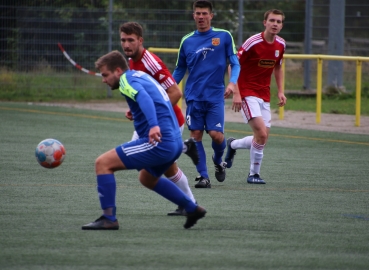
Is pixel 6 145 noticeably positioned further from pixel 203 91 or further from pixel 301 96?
pixel 301 96

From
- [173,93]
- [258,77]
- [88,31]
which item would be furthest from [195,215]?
[88,31]

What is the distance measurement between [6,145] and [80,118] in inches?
185

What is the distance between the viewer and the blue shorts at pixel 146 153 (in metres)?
5.84

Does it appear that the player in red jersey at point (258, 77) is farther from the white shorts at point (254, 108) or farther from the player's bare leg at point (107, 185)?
the player's bare leg at point (107, 185)

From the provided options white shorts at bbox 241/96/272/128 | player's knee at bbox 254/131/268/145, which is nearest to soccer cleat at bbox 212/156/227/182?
player's knee at bbox 254/131/268/145

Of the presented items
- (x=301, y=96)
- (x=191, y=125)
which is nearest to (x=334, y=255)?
(x=191, y=125)

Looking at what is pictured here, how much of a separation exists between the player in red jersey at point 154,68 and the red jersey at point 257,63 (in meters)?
2.04

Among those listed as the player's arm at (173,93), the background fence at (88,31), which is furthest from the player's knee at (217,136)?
the background fence at (88,31)

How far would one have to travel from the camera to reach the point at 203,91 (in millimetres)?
8680

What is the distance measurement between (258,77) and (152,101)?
3794 millimetres

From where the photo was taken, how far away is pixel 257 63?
9.34 metres

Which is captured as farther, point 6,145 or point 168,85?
point 6,145

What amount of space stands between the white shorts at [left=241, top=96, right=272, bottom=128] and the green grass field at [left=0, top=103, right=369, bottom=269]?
745 mm

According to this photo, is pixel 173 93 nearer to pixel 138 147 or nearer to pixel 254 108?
pixel 138 147
